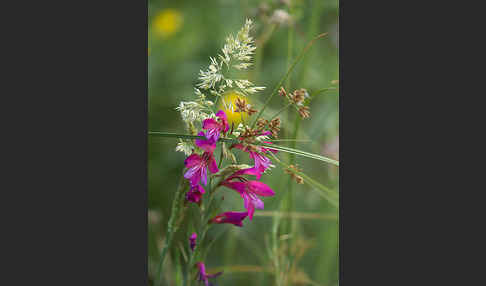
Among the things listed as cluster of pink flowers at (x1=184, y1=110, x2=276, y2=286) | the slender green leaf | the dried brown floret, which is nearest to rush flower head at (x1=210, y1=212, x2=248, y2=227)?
cluster of pink flowers at (x1=184, y1=110, x2=276, y2=286)

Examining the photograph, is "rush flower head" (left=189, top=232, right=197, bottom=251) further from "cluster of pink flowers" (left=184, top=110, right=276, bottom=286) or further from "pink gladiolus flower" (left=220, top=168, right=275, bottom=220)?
"pink gladiolus flower" (left=220, top=168, right=275, bottom=220)

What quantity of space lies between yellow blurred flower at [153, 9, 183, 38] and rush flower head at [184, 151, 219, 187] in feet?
4.74

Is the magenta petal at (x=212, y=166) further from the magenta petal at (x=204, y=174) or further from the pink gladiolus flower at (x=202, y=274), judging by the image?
the pink gladiolus flower at (x=202, y=274)

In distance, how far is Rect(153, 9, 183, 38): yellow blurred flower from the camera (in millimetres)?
2740

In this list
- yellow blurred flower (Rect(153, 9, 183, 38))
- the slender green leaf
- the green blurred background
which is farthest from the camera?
yellow blurred flower (Rect(153, 9, 183, 38))

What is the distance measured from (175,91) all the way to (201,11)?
0.76m

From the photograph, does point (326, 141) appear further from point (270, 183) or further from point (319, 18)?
point (319, 18)

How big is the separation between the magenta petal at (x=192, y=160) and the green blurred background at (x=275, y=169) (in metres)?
0.20

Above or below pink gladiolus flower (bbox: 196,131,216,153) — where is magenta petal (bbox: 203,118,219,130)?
above

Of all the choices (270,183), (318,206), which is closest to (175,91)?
(270,183)

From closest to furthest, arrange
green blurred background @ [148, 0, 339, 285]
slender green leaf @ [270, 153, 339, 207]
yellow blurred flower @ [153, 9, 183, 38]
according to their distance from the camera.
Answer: slender green leaf @ [270, 153, 339, 207], green blurred background @ [148, 0, 339, 285], yellow blurred flower @ [153, 9, 183, 38]

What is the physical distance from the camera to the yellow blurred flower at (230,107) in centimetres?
151

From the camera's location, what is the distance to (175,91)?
2363mm

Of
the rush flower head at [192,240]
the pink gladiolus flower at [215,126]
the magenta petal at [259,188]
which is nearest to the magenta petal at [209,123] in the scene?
the pink gladiolus flower at [215,126]
